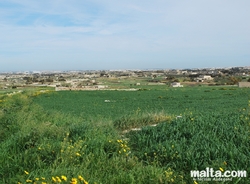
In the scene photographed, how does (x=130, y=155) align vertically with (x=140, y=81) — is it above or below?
above

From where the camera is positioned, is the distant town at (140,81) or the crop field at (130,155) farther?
the distant town at (140,81)

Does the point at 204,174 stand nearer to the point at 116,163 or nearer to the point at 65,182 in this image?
the point at 116,163

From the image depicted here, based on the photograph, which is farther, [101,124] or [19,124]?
[19,124]

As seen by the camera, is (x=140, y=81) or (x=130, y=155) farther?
(x=140, y=81)

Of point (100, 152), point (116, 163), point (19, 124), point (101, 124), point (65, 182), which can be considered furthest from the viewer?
point (19, 124)

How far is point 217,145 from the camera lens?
6.46m

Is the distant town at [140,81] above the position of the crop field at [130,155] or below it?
below

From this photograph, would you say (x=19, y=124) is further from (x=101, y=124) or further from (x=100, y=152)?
(x=100, y=152)

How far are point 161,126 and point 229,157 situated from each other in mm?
3133

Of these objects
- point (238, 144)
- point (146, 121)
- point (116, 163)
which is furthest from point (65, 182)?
point (146, 121)

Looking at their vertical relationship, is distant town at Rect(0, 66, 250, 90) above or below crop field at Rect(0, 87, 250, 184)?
below

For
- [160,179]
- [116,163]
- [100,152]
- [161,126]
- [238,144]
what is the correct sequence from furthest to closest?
[161,126] → [238,144] → [100,152] → [116,163] → [160,179]

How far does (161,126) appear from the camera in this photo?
8.82 m

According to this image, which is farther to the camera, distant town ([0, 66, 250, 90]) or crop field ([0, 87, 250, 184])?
distant town ([0, 66, 250, 90])
